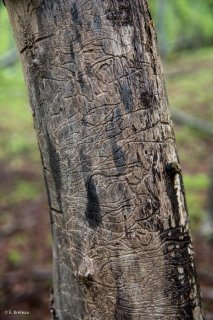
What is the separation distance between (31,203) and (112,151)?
7.02m

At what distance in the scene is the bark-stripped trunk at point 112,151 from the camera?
163cm

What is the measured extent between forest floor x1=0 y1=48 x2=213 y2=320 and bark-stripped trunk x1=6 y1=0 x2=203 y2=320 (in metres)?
3.29

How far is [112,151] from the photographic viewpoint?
166 centimetres

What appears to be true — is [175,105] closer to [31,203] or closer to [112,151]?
[31,203]

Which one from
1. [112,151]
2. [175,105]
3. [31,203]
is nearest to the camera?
[112,151]

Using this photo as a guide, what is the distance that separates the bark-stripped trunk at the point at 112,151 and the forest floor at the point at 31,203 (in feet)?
10.8

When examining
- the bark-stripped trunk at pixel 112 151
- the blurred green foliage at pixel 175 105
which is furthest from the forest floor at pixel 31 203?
the bark-stripped trunk at pixel 112 151

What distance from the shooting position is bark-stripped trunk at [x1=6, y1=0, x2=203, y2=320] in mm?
1632

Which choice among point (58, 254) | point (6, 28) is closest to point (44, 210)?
point (6, 28)

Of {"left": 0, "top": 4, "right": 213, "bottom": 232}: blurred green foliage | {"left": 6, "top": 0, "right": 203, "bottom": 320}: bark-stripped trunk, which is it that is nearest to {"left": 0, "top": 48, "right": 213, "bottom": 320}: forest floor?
{"left": 0, "top": 4, "right": 213, "bottom": 232}: blurred green foliage

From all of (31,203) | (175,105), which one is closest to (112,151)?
(31,203)

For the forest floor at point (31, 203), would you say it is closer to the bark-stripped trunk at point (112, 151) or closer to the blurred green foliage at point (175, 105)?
the blurred green foliage at point (175, 105)

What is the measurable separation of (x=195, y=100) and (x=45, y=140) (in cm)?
1578

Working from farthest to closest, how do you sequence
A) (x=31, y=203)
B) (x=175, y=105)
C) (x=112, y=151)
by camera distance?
(x=175, y=105), (x=31, y=203), (x=112, y=151)
